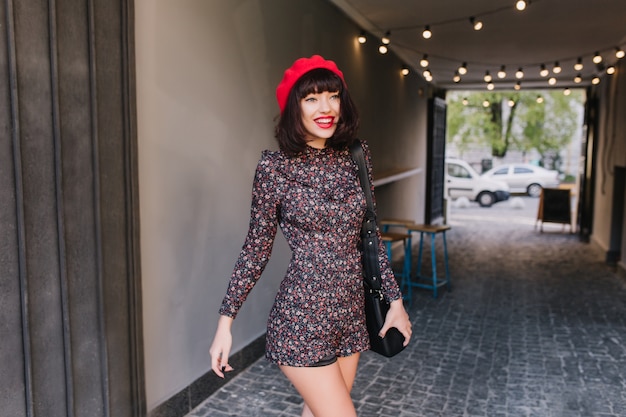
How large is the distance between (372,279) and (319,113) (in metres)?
0.65

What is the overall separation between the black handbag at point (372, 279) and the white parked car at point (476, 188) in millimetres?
18026

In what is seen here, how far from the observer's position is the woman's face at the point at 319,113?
7.04 feet

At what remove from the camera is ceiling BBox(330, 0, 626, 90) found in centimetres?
660

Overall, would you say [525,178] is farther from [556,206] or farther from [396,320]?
[396,320]

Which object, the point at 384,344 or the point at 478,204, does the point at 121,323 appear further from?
the point at 478,204

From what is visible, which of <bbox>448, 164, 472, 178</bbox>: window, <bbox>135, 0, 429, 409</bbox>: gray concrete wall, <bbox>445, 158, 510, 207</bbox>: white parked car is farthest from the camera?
<bbox>448, 164, 472, 178</bbox>: window

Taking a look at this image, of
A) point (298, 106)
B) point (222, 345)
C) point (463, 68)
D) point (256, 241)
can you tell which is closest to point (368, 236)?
point (256, 241)

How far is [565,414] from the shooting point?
3.85 metres

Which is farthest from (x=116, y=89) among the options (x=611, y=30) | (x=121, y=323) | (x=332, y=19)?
(x=611, y=30)

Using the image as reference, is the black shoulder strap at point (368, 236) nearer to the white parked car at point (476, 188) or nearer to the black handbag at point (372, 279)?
the black handbag at point (372, 279)

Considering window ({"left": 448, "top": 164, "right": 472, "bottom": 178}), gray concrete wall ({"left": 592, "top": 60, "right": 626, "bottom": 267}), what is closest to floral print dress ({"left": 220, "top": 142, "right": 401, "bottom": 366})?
gray concrete wall ({"left": 592, "top": 60, "right": 626, "bottom": 267})

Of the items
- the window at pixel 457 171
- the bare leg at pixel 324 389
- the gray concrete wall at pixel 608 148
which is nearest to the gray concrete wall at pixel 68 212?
the bare leg at pixel 324 389

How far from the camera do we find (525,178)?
23.8 metres

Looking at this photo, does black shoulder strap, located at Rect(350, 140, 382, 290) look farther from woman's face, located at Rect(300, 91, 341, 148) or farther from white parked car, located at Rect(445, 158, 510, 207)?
white parked car, located at Rect(445, 158, 510, 207)
